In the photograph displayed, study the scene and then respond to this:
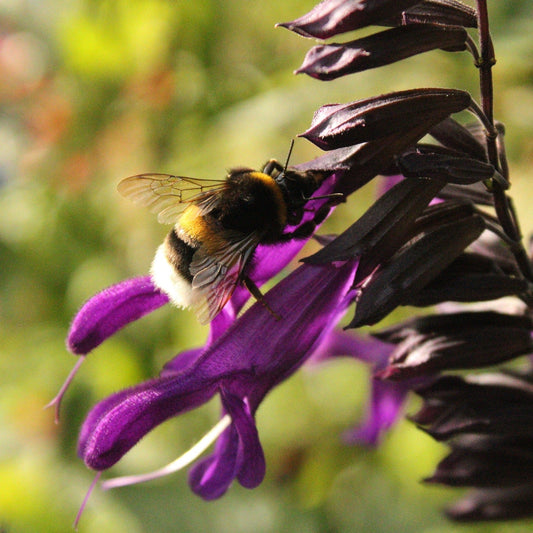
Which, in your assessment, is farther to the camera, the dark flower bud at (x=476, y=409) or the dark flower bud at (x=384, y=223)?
the dark flower bud at (x=476, y=409)

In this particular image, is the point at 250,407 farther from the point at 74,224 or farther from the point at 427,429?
the point at 74,224

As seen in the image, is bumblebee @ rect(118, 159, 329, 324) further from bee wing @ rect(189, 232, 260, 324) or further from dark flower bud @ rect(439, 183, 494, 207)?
dark flower bud @ rect(439, 183, 494, 207)

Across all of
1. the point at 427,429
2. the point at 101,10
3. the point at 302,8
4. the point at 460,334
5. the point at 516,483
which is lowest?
the point at 516,483

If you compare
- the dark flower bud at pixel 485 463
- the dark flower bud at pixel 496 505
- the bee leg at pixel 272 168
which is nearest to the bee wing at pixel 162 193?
the bee leg at pixel 272 168

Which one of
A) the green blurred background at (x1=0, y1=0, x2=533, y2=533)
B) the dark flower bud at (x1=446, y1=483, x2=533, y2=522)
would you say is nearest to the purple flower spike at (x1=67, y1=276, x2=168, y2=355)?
the dark flower bud at (x1=446, y1=483, x2=533, y2=522)

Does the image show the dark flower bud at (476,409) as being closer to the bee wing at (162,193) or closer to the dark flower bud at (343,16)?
the bee wing at (162,193)

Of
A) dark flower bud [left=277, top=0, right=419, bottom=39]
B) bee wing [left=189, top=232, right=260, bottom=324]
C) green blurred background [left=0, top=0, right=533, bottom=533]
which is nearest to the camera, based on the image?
dark flower bud [left=277, top=0, right=419, bottom=39]

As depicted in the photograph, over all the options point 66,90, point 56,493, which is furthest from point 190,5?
point 56,493
